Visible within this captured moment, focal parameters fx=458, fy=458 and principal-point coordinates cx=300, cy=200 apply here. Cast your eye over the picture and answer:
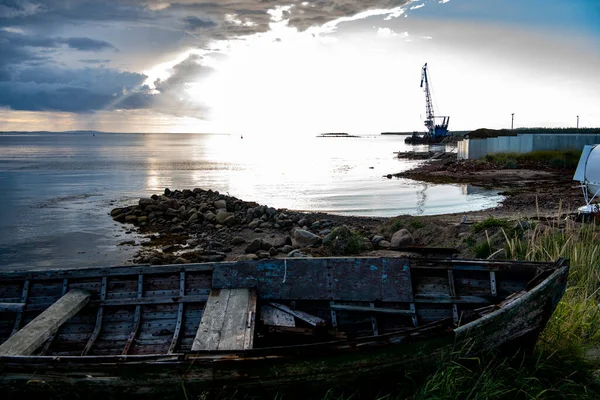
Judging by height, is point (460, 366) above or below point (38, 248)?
above

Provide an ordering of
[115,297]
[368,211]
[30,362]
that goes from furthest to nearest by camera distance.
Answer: [368,211] → [115,297] → [30,362]

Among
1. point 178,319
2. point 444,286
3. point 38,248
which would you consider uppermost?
point 444,286

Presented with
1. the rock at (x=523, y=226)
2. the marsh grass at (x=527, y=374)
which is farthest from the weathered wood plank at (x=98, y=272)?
the rock at (x=523, y=226)

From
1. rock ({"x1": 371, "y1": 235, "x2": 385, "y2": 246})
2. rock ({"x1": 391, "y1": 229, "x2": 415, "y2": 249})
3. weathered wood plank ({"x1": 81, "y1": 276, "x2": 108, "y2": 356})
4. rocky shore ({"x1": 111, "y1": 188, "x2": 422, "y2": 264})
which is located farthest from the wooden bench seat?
rock ({"x1": 391, "y1": 229, "x2": 415, "y2": 249})

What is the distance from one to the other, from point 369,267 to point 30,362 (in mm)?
3764

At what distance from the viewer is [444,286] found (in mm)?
5707

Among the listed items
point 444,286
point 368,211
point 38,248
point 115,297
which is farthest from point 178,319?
point 368,211

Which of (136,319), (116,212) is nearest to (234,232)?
(116,212)

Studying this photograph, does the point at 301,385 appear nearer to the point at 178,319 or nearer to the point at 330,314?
the point at 330,314

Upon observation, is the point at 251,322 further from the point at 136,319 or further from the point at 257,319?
the point at 136,319

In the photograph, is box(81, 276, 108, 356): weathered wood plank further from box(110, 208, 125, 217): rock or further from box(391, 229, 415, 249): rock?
box(110, 208, 125, 217): rock

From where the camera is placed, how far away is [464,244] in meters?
10.4

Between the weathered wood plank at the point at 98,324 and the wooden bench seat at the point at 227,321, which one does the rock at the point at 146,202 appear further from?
the wooden bench seat at the point at 227,321

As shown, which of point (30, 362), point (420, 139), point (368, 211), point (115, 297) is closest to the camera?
point (30, 362)
